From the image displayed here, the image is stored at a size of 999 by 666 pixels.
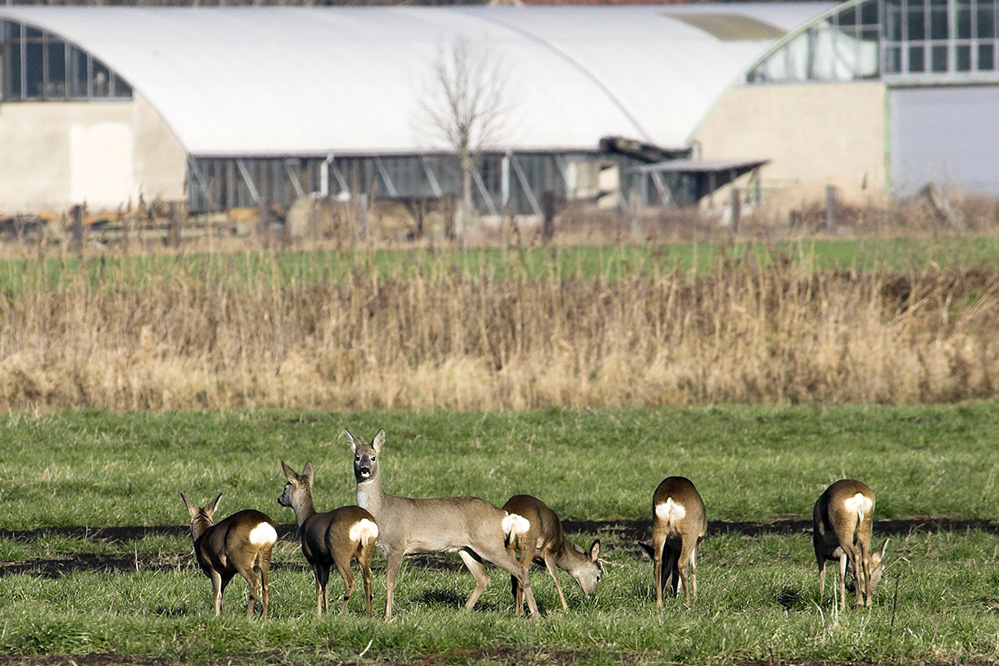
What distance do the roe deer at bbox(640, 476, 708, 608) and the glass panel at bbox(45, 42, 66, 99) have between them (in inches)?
1592

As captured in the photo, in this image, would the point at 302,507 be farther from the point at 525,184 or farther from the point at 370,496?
the point at 525,184

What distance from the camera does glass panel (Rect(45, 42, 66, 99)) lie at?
45.3m

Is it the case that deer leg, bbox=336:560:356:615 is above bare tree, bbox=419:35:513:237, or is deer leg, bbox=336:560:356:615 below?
below

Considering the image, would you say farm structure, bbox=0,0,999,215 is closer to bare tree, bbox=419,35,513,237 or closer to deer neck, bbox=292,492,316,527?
bare tree, bbox=419,35,513,237

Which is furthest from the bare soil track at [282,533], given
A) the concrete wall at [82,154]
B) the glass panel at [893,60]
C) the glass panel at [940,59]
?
the glass panel at [940,59]

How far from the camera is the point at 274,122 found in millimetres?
46094

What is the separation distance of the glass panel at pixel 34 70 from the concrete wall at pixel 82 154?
1.34 ft

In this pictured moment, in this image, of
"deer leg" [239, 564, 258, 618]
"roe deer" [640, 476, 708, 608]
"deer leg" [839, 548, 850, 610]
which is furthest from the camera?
"roe deer" [640, 476, 708, 608]

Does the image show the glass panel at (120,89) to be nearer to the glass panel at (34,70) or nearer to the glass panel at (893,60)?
the glass panel at (34,70)

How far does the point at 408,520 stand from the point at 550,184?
42.7 m

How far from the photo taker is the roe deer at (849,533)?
8141 millimetres

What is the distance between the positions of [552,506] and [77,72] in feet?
121

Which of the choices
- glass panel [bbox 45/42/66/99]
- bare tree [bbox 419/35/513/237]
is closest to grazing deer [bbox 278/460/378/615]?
bare tree [bbox 419/35/513/237]

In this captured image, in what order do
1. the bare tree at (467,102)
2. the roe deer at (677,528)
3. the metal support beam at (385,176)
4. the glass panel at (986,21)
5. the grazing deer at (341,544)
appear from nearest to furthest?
the grazing deer at (341,544)
the roe deer at (677,528)
the bare tree at (467,102)
the metal support beam at (385,176)
the glass panel at (986,21)
